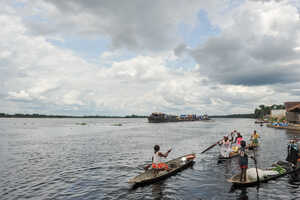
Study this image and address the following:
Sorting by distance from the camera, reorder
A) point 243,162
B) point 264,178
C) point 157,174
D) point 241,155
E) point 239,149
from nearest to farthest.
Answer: point 243,162
point 241,155
point 264,178
point 157,174
point 239,149

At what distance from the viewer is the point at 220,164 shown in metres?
20.0

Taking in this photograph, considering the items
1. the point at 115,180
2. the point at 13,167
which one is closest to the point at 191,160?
the point at 115,180

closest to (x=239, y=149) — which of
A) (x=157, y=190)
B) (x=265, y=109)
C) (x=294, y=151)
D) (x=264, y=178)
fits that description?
(x=294, y=151)

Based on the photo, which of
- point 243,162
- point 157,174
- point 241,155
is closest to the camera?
point 243,162

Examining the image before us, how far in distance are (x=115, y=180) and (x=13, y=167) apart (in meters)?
11.6

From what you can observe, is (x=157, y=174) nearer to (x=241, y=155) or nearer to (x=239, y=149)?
(x=241, y=155)

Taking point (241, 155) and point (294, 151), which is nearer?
point (241, 155)

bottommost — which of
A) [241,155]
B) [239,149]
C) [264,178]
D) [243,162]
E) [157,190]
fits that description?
[157,190]

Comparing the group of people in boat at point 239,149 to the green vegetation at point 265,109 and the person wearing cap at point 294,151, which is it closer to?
the person wearing cap at point 294,151

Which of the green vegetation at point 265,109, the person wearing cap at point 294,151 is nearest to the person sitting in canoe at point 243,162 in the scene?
the person wearing cap at point 294,151

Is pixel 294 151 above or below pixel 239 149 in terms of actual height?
above

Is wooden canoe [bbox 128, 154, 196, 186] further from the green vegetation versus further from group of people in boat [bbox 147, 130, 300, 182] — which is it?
the green vegetation

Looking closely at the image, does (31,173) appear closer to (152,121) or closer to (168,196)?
(168,196)

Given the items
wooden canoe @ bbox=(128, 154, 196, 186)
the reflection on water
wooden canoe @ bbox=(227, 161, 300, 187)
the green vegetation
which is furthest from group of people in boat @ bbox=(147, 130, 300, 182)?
the green vegetation
